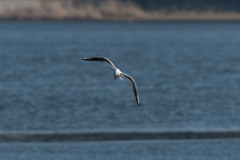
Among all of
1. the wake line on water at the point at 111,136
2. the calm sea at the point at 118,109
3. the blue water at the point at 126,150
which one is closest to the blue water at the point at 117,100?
the calm sea at the point at 118,109

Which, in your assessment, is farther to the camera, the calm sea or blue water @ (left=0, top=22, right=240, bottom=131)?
blue water @ (left=0, top=22, right=240, bottom=131)

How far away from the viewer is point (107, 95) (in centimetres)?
4612

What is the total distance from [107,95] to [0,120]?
48.4ft

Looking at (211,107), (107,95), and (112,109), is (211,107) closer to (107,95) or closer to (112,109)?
(112,109)

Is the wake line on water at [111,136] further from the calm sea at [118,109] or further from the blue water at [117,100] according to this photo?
the blue water at [117,100]

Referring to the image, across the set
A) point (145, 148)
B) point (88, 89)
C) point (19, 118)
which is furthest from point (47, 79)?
point (145, 148)

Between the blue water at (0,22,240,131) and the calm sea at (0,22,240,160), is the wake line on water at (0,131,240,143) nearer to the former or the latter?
the calm sea at (0,22,240,160)

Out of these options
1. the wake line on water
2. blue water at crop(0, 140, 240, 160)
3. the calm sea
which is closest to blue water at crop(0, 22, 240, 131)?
the calm sea

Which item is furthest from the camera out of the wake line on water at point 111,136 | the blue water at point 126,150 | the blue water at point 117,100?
the blue water at point 117,100

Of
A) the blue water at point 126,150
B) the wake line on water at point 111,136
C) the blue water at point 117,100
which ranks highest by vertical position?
the wake line on water at point 111,136

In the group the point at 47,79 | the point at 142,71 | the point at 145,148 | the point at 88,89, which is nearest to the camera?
the point at 145,148

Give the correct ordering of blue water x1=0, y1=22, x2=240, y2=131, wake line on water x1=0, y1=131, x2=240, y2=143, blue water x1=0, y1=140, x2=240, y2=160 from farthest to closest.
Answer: blue water x1=0, y1=22, x2=240, y2=131
wake line on water x1=0, y1=131, x2=240, y2=143
blue water x1=0, y1=140, x2=240, y2=160

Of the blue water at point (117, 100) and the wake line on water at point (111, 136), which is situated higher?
the wake line on water at point (111, 136)

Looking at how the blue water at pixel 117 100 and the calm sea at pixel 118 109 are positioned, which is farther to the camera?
the blue water at pixel 117 100
